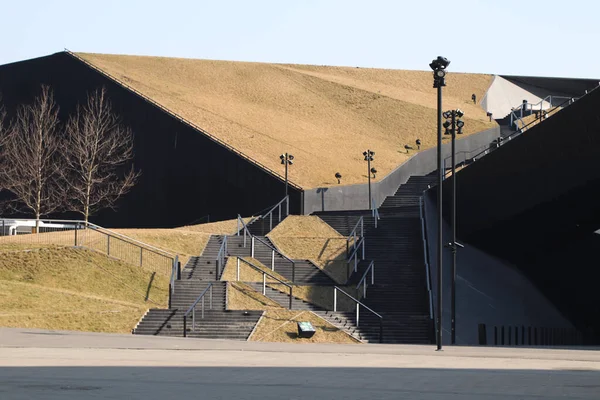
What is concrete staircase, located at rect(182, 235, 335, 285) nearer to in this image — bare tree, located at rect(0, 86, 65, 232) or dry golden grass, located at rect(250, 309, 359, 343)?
dry golden grass, located at rect(250, 309, 359, 343)

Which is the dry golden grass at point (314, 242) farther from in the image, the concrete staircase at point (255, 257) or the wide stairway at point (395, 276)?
the wide stairway at point (395, 276)

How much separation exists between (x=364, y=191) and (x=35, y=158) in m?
19.2

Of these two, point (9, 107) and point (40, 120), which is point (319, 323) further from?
point (9, 107)

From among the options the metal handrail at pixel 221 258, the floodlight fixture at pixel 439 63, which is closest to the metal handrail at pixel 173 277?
the metal handrail at pixel 221 258

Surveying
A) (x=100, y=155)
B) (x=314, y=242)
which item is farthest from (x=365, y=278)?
(x=100, y=155)

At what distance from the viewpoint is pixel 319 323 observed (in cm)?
3288

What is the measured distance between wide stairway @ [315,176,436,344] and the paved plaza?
10087mm

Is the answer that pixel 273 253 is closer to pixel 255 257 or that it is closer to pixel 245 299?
pixel 255 257

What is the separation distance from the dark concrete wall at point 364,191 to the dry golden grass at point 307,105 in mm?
2183

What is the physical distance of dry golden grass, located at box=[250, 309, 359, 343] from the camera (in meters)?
30.9

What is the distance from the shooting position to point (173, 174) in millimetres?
60938

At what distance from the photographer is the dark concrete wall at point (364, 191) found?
54191mm

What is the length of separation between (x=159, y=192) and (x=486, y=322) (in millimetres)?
28524

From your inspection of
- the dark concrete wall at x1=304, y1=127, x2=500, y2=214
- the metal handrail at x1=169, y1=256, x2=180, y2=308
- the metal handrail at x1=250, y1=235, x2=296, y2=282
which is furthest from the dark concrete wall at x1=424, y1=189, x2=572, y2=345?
the metal handrail at x1=169, y1=256, x2=180, y2=308
